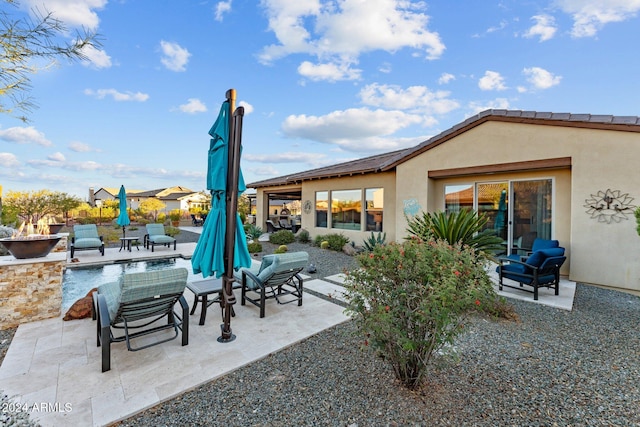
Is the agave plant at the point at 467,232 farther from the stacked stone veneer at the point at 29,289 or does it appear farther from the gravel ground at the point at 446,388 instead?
the stacked stone veneer at the point at 29,289

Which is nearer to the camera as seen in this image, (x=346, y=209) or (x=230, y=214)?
(x=230, y=214)

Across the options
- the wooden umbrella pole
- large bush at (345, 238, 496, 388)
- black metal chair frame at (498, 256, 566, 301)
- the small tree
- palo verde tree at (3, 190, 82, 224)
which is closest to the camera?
large bush at (345, 238, 496, 388)

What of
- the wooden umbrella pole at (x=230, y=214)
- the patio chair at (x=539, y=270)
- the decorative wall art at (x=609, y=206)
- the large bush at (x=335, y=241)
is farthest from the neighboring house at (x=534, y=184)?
the wooden umbrella pole at (x=230, y=214)

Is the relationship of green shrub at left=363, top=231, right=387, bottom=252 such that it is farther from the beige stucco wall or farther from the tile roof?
the beige stucco wall

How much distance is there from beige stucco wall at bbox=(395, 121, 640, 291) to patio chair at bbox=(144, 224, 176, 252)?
11880 millimetres

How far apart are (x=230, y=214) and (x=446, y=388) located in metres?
3.30

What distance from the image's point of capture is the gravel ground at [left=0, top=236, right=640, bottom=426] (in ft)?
7.89

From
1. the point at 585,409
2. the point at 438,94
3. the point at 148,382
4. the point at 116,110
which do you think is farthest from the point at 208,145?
the point at 438,94

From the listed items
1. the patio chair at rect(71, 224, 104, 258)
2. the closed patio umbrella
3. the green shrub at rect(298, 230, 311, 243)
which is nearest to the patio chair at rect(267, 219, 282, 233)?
the green shrub at rect(298, 230, 311, 243)

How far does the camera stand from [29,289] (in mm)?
4297

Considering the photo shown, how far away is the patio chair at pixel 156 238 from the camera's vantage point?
11312mm

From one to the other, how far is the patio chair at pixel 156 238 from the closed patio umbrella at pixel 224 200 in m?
8.59

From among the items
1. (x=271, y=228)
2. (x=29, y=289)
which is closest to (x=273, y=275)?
(x=29, y=289)

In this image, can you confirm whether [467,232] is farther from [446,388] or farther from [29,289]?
[29,289]
